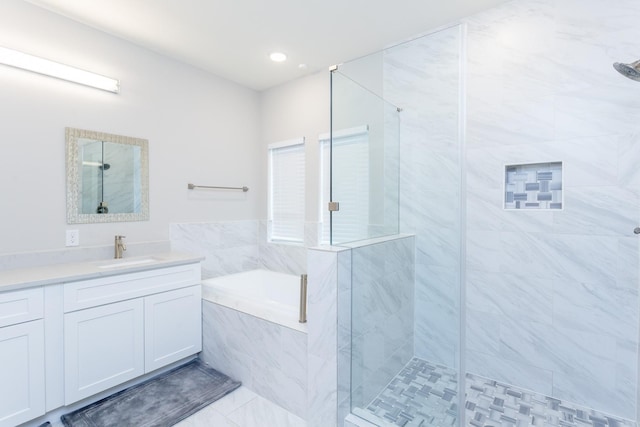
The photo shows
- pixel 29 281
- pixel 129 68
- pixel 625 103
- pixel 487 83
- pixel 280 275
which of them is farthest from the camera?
pixel 280 275

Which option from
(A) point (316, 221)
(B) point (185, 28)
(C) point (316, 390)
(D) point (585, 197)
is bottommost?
(C) point (316, 390)

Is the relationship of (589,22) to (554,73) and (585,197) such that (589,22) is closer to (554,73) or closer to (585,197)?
(554,73)

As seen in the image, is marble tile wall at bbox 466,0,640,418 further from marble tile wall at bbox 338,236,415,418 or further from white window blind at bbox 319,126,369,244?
white window blind at bbox 319,126,369,244

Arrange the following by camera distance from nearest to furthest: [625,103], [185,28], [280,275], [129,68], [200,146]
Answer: [625,103]
[185,28]
[129,68]
[200,146]
[280,275]


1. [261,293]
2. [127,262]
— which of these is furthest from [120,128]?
[261,293]

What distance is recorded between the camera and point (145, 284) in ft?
7.20

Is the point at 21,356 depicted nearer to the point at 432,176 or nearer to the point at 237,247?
the point at 237,247

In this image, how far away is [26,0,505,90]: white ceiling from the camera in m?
2.10

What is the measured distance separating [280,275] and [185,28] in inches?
93.1

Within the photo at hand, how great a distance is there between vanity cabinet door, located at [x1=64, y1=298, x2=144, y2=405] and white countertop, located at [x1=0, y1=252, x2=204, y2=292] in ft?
0.72

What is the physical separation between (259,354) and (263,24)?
237cm

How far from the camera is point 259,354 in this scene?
2.15 meters

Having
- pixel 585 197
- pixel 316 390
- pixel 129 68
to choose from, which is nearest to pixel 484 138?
pixel 585 197

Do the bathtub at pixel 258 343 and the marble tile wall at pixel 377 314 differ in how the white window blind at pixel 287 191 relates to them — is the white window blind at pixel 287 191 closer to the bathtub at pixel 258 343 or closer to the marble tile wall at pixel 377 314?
the bathtub at pixel 258 343
